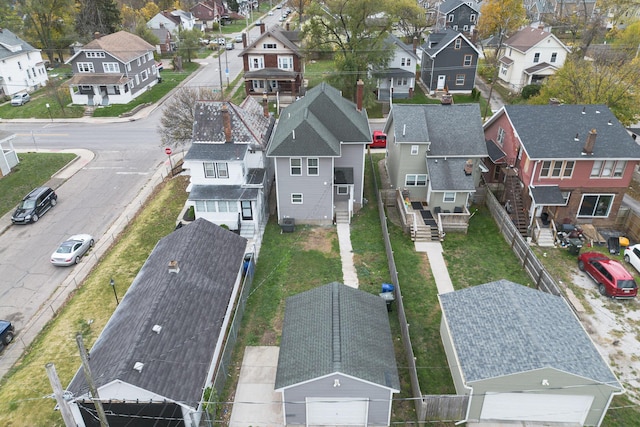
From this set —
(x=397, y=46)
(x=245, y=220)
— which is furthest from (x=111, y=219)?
(x=397, y=46)

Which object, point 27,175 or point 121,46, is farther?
point 121,46

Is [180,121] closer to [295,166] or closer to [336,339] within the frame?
[295,166]

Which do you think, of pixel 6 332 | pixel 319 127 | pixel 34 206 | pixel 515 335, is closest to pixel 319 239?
pixel 319 127

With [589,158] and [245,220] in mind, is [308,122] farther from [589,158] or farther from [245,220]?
[589,158]

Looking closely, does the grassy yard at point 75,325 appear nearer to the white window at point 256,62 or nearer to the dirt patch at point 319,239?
the dirt patch at point 319,239

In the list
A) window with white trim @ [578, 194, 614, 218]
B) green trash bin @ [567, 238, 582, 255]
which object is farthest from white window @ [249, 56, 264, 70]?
green trash bin @ [567, 238, 582, 255]

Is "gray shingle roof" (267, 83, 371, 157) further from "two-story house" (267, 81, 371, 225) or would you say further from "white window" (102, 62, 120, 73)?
"white window" (102, 62, 120, 73)
